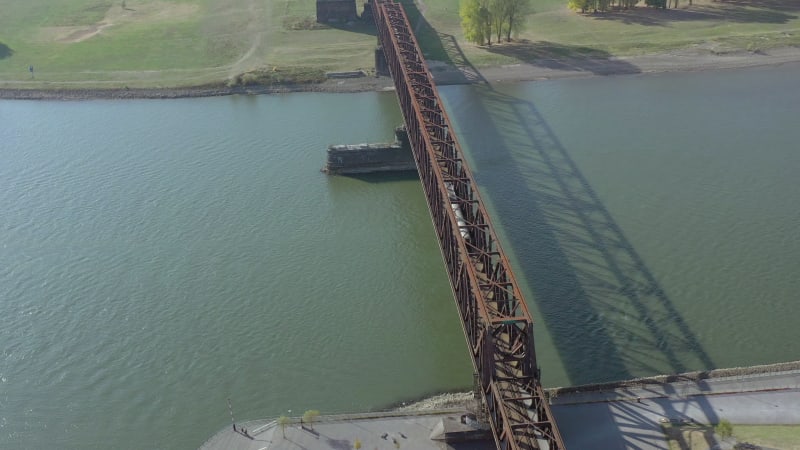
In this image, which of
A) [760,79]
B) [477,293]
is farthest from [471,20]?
[477,293]

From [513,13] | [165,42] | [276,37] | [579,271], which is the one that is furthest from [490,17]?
[579,271]

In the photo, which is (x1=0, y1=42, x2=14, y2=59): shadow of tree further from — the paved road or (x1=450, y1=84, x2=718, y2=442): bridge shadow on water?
the paved road

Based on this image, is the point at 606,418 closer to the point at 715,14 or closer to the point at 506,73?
the point at 506,73

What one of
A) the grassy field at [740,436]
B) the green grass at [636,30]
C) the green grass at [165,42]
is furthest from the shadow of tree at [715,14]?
the grassy field at [740,436]

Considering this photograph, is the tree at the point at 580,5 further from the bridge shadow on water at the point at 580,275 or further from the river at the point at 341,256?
the bridge shadow on water at the point at 580,275

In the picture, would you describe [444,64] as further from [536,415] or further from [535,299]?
[536,415]
